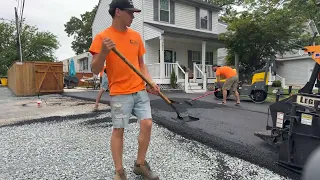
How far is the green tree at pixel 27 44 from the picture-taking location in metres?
30.4

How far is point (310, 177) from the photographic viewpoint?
2.46ft

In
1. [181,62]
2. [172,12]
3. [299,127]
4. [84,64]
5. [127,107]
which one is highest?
[172,12]

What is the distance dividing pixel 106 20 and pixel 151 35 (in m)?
5.69

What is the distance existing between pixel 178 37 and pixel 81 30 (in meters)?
28.4

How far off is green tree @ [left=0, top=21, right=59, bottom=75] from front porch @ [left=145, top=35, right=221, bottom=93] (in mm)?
22775

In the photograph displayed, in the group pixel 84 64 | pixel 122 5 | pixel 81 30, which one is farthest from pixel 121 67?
pixel 81 30

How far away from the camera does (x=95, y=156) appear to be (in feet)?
10.5

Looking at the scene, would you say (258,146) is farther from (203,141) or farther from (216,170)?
(216,170)

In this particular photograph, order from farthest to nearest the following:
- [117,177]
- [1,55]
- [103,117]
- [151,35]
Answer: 1. [1,55]
2. [151,35]
3. [103,117]
4. [117,177]

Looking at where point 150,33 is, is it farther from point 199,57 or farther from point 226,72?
point 226,72

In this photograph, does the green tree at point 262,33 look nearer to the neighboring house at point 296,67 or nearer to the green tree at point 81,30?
the neighboring house at point 296,67

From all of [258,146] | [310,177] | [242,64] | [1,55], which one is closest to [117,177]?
[310,177]

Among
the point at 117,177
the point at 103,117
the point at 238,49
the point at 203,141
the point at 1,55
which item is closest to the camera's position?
the point at 117,177

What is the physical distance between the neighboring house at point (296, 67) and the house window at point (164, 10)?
10708mm
